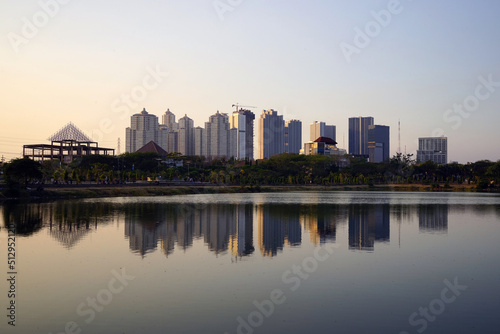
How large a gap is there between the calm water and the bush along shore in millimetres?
39789

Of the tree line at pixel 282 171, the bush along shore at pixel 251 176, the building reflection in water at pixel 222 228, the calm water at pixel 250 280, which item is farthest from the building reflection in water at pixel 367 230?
the tree line at pixel 282 171

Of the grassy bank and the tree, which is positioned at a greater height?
the tree

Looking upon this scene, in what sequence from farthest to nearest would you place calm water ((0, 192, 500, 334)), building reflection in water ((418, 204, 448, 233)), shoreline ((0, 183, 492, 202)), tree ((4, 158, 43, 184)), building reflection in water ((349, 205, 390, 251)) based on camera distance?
shoreline ((0, 183, 492, 202)) < tree ((4, 158, 43, 184)) < building reflection in water ((418, 204, 448, 233)) < building reflection in water ((349, 205, 390, 251)) < calm water ((0, 192, 500, 334))

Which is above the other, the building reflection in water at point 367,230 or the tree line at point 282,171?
the tree line at point 282,171

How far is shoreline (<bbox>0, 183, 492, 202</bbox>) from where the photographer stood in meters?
54.4

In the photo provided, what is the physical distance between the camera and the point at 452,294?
13227 mm

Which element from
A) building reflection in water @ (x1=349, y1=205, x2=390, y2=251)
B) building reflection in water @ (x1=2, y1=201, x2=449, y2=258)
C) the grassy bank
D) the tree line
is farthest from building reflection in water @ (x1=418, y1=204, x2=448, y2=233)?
the tree line

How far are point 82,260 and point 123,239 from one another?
5206 millimetres

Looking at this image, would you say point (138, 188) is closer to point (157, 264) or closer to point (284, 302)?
point (157, 264)

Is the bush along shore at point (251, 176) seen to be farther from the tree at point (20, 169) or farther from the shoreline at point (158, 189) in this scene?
the tree at point (20, 169)

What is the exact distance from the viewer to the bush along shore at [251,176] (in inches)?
2980

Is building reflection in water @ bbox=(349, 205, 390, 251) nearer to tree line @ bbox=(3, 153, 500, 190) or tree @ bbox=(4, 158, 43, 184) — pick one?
tree @ bbox=(4, 158, 43, 184)

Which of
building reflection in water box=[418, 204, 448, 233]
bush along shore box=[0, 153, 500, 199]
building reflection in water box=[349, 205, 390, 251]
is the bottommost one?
building reflection in water box=[418, 204, 448, 233]

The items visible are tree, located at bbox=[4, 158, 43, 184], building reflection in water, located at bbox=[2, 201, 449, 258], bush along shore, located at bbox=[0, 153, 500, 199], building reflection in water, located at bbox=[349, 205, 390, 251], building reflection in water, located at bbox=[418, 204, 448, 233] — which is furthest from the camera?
bush along shore, located at bbox=[0, 153, 500, 199]
